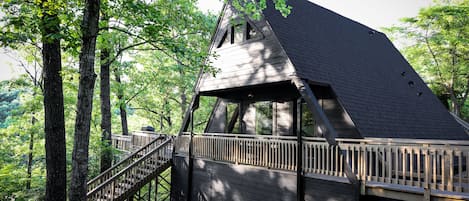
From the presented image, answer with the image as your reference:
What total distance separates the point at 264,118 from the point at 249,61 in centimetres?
276

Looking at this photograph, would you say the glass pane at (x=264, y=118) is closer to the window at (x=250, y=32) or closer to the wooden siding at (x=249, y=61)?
the wooden siding at (x=249, y=61)

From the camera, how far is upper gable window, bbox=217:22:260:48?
1125 centimetres

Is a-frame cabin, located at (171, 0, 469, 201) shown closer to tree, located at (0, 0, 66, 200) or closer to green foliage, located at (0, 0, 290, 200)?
green foliage, located at (0, 0, 290, 200)

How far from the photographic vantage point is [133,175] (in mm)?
11812

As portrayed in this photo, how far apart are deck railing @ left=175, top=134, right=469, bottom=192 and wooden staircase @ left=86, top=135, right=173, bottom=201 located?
80cm

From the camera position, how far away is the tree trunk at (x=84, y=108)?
620 cm

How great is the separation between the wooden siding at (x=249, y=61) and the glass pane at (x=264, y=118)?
6.37ft

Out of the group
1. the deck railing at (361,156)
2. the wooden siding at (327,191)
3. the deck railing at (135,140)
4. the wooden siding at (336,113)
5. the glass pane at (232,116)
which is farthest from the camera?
the deck railing at (135,140)

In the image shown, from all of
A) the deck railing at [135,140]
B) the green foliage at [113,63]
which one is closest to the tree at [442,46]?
the green foliage at [113,63]

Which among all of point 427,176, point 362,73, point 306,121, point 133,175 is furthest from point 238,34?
point 427,176

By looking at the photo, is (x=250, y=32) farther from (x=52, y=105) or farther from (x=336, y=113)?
(x=52, y=105)

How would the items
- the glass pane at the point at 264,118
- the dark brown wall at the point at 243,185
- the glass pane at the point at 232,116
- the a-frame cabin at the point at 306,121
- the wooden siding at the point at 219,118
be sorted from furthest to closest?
the wooden siding at the point at 219,118 < the glass pane at the point at 232,116 < the glass pane at the point at 264,118 < the dark brown wall at the point at 243,185 < the a-frame cabin at the point at 306,121

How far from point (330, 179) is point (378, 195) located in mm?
1151

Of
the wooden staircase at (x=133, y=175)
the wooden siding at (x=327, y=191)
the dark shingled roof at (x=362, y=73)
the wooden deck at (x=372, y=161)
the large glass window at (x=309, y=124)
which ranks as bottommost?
the wooden staircase at (x=133, y=175)
